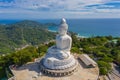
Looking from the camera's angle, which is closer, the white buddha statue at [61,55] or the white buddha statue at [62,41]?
the white buddha statue at [61,55]

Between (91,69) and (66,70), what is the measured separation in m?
3.25

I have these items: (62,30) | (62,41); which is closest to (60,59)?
(62,41)

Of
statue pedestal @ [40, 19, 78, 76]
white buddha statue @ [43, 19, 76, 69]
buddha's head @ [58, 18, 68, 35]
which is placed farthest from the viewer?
buddha's head @ [58, 18, 68, 35]

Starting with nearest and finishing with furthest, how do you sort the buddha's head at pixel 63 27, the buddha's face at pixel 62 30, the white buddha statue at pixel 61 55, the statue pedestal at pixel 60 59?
the statue pedestal at pixel 60 59, the white buddha statue at pixel 61 55, the buddha's head at pixel 63 27, the buddha's face at pixel 62 30

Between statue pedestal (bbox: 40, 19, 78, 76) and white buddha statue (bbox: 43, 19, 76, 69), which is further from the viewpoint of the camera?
white buddha statue (bbox: 43, 19, 76, 69)

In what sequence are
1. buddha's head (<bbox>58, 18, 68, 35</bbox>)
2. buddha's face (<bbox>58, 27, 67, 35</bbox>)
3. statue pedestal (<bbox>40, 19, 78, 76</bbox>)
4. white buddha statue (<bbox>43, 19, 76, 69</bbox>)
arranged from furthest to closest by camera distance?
buddha's face (<bbox>58, 27, 67, 35</bbox>)
buddha's head (<bbox>58, 18, 68, 35</bbox>)
white buddha statue (<bbox>43, 19, 76, 69</bbox>)
statue pedestal (<bbox>40, 19, 78, 76</bbox>)

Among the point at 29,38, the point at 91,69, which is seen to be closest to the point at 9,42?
the point at 29,38

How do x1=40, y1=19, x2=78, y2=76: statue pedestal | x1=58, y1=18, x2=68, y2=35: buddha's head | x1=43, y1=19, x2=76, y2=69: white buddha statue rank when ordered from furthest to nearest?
x1=58, y1=18, x2=68, y2=35: buddha's head < x1=43, y1=19, x2=76, y2=69: white buddha statue < x1=40, y1=19, x2=78, y2=76: statue pedestal

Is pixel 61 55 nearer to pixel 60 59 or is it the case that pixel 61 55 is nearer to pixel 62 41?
pixel 60 59

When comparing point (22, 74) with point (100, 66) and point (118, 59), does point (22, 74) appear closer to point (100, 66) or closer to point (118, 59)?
point (100, 66)

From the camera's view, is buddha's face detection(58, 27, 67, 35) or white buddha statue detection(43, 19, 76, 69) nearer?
white buddha statue detection(43, 19, 76, 69)

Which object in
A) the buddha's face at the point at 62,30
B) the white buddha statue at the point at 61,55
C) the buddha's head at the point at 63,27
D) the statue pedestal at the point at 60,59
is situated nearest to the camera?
the statue pedestal at the point at 60,59

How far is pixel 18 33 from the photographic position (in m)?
105

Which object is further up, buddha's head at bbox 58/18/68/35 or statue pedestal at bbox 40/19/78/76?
buddha's head at bbox 58/18/68/35
